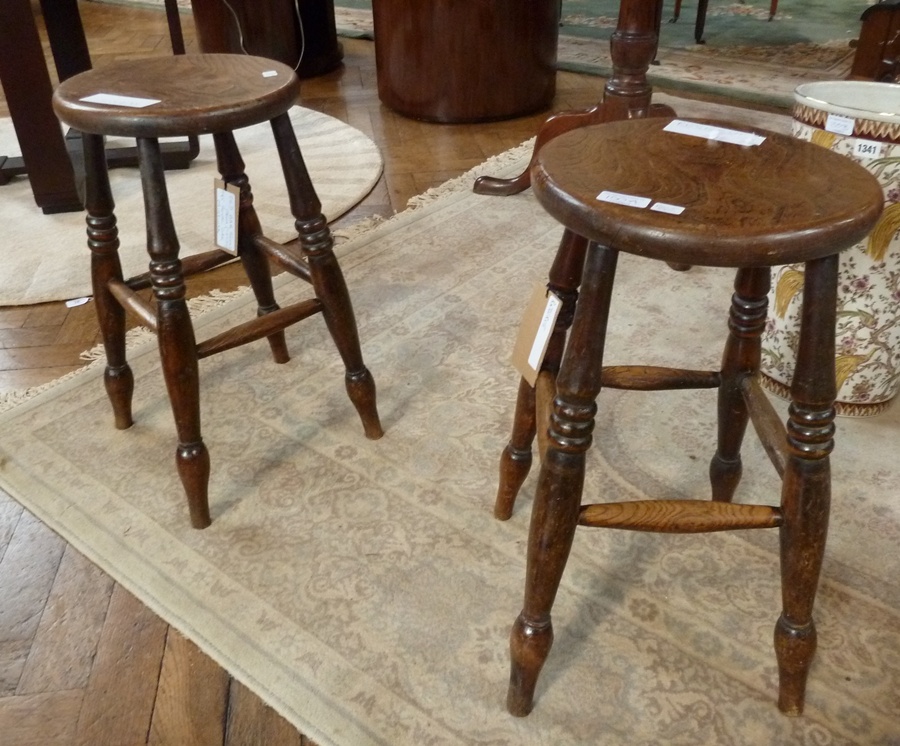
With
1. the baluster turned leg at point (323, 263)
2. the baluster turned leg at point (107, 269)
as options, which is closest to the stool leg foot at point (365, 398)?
the baluster turned leg at point (323, 263)

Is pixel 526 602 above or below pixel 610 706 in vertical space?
above

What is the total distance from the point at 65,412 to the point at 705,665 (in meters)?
0.93

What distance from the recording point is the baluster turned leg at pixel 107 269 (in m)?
0.99

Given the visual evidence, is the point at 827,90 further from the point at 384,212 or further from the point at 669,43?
the point at 669,43

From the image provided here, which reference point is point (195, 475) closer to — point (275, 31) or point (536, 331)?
point (536, 331)

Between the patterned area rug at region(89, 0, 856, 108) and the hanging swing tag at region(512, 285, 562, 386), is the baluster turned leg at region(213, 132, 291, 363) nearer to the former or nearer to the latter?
the hanging swing tag at region(512, 285, 562, 386)

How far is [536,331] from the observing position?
2.54 ft

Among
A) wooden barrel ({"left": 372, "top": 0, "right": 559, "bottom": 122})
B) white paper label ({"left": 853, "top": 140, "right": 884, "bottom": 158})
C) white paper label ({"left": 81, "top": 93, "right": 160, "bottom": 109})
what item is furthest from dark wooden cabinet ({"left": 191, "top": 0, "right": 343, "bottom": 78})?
white paper label ({"left": 853, "top": 140, "right": 884, "bottom": 158})

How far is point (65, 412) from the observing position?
3.86ft

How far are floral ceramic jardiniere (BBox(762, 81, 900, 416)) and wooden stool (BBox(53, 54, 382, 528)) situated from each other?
59cm

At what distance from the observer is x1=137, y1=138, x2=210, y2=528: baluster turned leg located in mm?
875

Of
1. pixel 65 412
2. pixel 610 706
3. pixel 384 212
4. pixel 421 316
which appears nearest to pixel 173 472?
pixel 65 412

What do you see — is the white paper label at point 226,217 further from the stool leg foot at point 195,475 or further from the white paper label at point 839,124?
the white paper label at point 839,124

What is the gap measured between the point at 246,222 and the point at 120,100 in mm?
303
